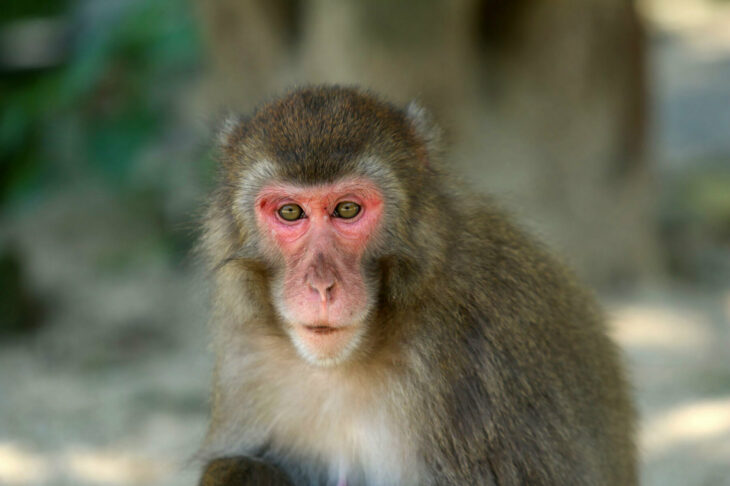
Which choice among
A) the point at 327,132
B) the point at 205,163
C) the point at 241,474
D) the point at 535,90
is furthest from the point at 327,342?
the point at 535,90

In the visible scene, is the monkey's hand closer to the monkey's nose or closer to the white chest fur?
the white chest fur

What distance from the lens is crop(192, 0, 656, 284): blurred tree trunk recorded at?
8023 millimetres

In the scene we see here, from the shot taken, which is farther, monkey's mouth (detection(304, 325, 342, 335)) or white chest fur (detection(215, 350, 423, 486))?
white chest fur (detection(215, 350, 423, 486))

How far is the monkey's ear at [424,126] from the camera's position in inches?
157

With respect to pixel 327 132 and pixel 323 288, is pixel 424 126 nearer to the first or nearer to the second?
pixel 327 132

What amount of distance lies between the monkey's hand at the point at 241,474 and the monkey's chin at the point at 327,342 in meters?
0.72

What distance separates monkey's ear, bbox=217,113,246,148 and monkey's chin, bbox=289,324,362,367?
85 centimetres

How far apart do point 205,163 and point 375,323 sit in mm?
3635

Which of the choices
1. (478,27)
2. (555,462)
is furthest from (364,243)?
(478,27)

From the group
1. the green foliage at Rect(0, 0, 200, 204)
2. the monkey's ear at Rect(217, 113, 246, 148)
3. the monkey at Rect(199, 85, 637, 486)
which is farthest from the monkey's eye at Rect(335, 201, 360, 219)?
the green foliage at Rect(0, 0, 200, 204)

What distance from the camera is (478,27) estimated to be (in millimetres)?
8172

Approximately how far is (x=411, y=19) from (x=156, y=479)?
11.8 ft

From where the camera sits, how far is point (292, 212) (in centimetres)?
365

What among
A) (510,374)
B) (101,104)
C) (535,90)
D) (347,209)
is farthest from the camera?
(535,90)
